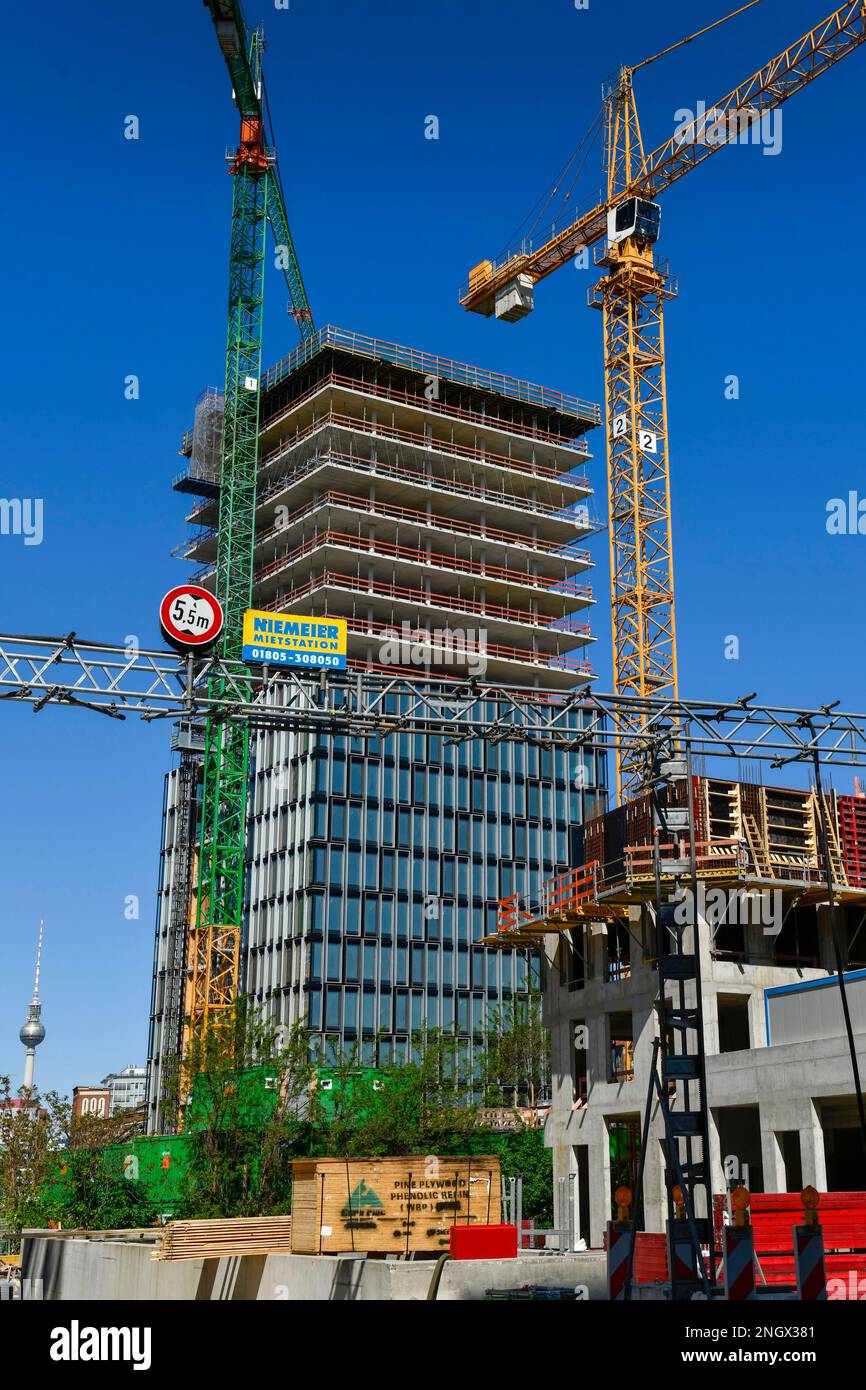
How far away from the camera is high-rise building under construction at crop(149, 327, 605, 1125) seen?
85.6 m

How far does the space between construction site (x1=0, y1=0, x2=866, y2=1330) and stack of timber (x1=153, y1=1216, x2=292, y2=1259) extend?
100 mm

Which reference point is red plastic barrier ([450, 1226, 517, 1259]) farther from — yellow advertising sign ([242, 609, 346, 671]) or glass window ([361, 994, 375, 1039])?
glass window ([361, 994, 375, 1039])

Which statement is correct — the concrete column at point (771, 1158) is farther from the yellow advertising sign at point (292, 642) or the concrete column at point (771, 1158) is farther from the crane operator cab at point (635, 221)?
the crane operator cab at point (635, 221)

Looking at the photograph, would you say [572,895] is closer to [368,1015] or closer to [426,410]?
[368,1015]

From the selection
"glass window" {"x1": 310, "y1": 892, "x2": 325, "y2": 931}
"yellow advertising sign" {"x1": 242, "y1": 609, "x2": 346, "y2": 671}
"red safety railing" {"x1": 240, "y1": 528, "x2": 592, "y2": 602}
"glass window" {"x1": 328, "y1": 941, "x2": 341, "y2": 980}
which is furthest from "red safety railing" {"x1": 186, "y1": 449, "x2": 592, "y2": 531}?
"yellow advertising sign" {"x1": 242, "y1": 609, "x2": 346, "y2": 671}

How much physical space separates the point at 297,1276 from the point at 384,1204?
2.35 meters

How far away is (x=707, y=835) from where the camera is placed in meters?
44.0

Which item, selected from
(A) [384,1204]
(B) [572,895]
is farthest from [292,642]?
(B) [572,895]

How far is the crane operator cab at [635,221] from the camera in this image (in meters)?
76.2

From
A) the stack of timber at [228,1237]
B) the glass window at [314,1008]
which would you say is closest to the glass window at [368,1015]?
the glass window at [314,1008]

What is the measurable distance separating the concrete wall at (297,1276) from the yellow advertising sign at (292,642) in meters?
12.8

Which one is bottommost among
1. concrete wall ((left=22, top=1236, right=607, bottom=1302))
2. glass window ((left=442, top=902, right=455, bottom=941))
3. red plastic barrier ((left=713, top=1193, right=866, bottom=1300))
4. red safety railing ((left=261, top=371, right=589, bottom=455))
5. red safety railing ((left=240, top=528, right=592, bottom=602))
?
concrete wall ((left=22, top=1236, right=607, bottom=1302))
